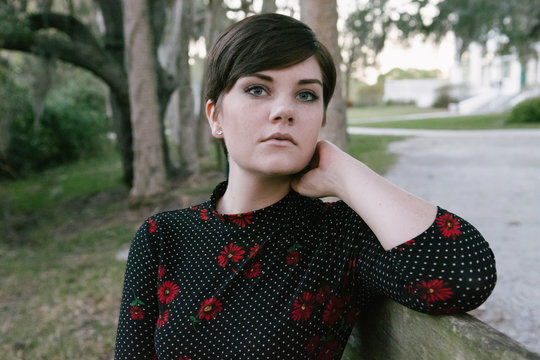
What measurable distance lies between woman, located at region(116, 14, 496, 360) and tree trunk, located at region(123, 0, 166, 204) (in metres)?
5.39

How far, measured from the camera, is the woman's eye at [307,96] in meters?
1.32

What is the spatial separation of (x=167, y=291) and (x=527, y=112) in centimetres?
1770

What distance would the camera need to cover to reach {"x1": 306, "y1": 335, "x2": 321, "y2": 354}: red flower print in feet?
4.07

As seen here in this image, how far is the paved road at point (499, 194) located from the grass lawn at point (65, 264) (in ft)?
3.31

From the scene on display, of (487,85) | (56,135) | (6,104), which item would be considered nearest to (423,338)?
(6,104)

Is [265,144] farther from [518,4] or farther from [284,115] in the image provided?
[518,4]

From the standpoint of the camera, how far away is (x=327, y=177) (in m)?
1.34

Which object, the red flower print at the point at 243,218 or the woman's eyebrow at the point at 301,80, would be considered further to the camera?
Result: the red flower print at the point at 243,218

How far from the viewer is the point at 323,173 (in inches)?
→ 53.3

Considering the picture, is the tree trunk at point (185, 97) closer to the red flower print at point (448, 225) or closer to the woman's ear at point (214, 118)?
the woman's ear at point (214, 118)

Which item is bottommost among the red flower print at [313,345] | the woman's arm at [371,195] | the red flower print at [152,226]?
the red flower print at [313,345]

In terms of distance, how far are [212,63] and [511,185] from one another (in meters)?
6.30

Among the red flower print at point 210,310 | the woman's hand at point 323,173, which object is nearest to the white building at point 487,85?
the woman's hand at point 323,173

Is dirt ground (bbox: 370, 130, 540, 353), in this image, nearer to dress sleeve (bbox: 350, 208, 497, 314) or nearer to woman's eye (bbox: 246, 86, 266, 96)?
dress sleeve (bbox: 350, 208, 497, 314)
